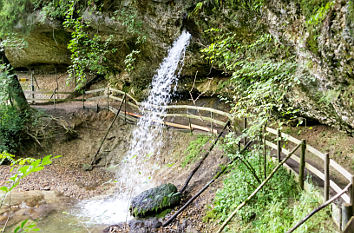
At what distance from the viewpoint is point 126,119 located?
1278 centimetres

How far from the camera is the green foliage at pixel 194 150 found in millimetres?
9125

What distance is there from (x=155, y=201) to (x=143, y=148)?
429 centimetres

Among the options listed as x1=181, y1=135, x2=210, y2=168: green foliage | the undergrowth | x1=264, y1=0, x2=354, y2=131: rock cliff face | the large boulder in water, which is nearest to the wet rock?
the large boulder in water

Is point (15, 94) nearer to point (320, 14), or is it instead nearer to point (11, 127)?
point (11, 127)

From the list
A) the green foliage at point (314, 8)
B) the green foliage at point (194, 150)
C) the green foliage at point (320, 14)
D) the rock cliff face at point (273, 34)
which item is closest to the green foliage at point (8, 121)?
the rock cliff face at point (273, 34)

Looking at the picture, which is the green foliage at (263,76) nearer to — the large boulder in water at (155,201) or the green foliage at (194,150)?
the green foliage at (194,150)

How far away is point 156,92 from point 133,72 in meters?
1.95

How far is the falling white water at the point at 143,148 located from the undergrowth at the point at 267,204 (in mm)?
2648

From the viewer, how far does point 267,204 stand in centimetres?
582

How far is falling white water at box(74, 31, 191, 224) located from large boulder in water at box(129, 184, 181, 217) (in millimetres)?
496

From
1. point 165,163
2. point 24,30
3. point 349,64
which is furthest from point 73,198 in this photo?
point 24,30

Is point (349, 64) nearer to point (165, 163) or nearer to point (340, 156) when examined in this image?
point (340, 156)

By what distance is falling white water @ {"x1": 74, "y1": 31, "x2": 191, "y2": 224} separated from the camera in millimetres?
8220

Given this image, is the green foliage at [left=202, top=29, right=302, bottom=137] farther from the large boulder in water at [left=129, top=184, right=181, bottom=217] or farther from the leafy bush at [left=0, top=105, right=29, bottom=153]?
the leafy bush at [left=0, top=105, right=29, bottom=153]
